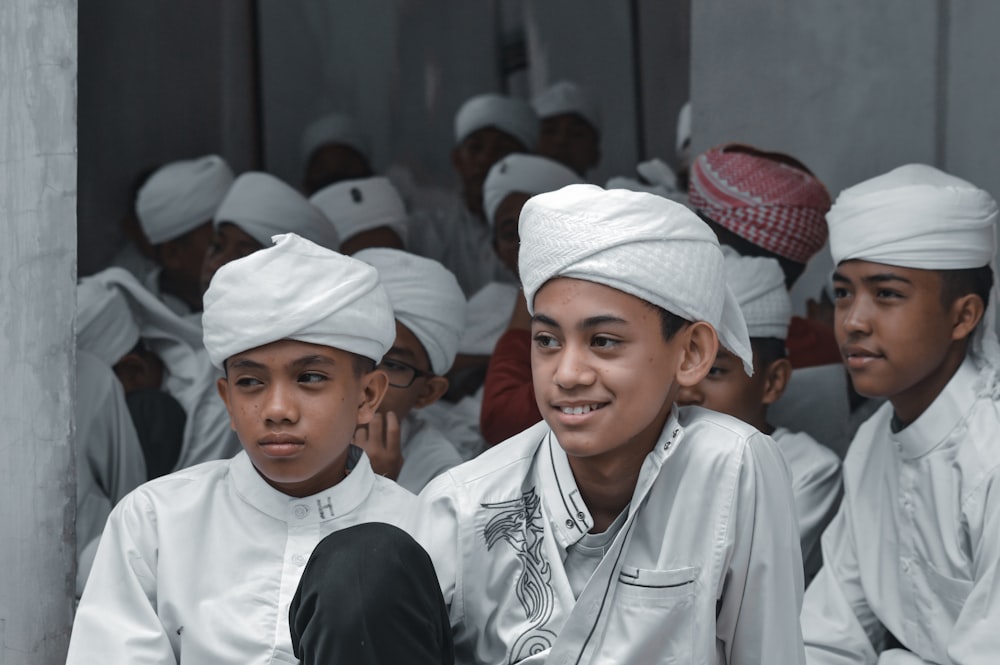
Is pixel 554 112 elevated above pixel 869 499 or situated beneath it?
elevated above

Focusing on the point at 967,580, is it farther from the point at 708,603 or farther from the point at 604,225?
the point at 604,225

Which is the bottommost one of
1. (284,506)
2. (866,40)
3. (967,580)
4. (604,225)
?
(967,580)

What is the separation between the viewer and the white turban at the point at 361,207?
19.9 ft

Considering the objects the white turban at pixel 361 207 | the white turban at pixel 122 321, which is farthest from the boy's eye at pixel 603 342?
the white turban at pixel 361 207

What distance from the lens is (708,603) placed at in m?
2.68

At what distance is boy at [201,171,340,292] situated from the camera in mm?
5184

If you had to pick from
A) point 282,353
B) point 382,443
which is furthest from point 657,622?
point 382,443

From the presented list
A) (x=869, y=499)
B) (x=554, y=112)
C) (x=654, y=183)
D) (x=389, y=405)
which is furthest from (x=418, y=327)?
(x=554, y=112)

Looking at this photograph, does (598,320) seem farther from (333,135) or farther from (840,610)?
(333,135)

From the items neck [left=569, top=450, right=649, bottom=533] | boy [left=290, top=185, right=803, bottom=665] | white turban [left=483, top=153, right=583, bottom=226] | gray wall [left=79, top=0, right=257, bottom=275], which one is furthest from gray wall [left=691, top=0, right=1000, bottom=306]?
gray wall [left=79, top=0, right=257, bottom=275]

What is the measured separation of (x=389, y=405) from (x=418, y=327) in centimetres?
26

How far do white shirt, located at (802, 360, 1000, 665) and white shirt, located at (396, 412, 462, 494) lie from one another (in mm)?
1015

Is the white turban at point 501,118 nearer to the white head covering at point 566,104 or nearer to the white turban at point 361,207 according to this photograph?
the white head covering at point 566,104

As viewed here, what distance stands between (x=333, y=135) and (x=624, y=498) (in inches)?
205
